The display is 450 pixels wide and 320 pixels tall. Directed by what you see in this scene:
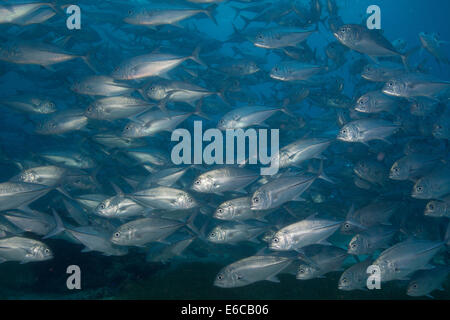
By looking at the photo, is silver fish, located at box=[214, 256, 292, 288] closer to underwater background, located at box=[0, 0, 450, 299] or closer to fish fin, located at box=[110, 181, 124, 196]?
underwater background, located at box=[0, 0, 450, 299]

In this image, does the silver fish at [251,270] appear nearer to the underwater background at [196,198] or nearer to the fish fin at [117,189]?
the underwater background at [196,198]

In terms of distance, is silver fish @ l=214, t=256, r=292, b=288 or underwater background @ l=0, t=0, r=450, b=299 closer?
silver fish @ l=214, t=256, r=292, b=288

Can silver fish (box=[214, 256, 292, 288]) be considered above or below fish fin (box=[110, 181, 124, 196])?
below

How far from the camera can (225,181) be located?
3910mm

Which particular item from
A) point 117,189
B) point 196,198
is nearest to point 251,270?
point 196,198

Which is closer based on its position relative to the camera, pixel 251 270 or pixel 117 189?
pixel 251 270

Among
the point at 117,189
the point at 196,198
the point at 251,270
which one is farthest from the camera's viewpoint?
the point at 196,198

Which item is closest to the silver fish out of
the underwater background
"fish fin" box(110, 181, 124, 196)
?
the underwater background

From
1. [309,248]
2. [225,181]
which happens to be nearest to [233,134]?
[225,181]

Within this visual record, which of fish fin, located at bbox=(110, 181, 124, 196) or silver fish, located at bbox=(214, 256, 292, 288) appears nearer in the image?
silver fish, located at bbox=(214, 256, 292, 288)

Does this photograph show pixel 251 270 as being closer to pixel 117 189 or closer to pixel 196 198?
pixel 196 198

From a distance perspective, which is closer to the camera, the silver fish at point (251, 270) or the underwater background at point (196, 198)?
the silver fish at point (251, 270)

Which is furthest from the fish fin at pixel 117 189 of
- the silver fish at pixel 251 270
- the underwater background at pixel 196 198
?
the silver fish at pixel 251 270

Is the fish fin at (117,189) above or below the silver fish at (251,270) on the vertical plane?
above
